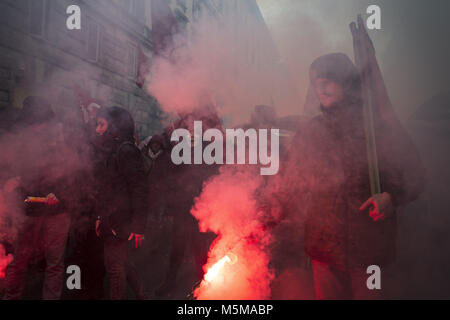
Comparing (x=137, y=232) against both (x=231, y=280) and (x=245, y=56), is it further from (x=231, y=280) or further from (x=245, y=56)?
(x=245, y=56)

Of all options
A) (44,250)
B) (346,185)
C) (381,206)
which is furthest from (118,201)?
(381,206)

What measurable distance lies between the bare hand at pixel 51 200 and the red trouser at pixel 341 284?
2.57 meters

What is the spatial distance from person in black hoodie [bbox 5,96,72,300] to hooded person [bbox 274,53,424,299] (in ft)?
7.64

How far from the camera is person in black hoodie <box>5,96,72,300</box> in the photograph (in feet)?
8.04

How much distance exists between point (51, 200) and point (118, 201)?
0.77 metres

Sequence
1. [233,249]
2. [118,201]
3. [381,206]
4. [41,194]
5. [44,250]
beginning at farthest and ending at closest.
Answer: [44,250] < [41,194] < [118,201] < [233,249] < [381,206]

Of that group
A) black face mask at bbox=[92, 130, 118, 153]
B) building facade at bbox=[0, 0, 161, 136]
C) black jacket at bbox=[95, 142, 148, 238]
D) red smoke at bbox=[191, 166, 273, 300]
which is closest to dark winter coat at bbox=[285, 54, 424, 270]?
red smoke at bbox=[191, 166, 273, 300]

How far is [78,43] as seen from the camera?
5309 mm

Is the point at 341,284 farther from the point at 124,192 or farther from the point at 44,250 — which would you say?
the point at 44,250

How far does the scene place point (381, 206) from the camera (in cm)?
158

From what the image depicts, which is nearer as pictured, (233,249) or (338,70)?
(338,70)

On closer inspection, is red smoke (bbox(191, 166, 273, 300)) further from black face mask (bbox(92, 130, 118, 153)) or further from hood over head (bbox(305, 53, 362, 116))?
black face mask (bbox(92, 130, 118, 153))

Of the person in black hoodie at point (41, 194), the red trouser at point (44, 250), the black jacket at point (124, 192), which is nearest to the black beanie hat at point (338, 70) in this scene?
the black jacket at point (124, 192)

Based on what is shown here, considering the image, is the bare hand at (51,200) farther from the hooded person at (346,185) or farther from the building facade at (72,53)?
the building facade at (72,53)
